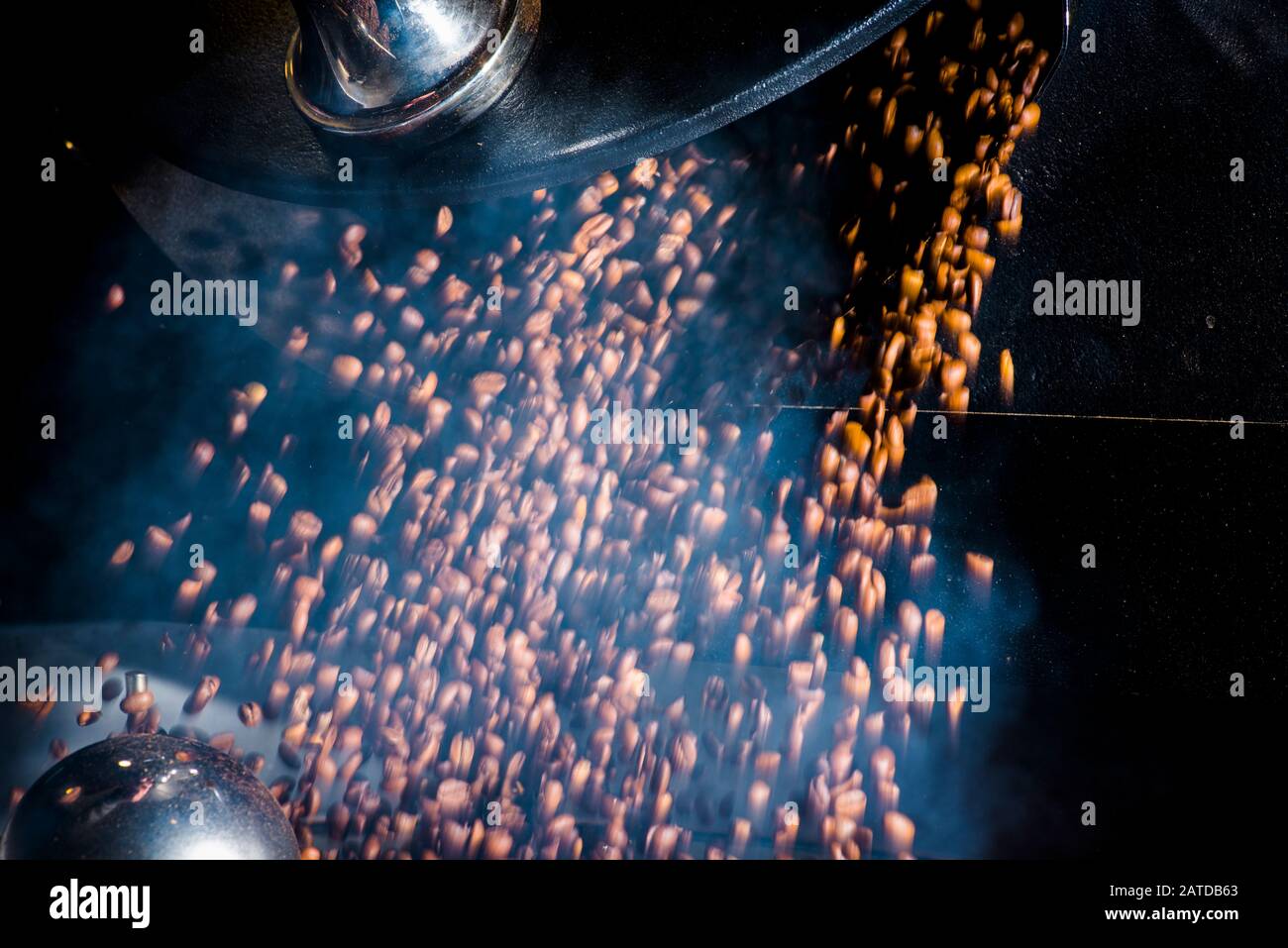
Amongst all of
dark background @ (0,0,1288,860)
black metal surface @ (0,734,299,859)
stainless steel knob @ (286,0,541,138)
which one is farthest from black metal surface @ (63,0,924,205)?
dark background @ (0,0,1288,860)

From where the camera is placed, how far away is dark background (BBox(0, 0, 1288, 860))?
0.85 meters

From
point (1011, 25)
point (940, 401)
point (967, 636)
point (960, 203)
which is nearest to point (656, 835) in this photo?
point (967, 636)

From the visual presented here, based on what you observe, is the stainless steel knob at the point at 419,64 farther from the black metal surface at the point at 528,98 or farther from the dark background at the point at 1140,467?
the dark background at the point at 1140,467

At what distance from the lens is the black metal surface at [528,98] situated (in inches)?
16.3

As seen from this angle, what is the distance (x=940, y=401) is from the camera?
0.86 meters

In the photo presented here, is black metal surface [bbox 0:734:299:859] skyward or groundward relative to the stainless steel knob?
groundward

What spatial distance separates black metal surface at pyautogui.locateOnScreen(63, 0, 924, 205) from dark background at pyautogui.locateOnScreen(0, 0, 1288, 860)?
0.51 m

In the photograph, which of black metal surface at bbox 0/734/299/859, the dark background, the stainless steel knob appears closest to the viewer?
the stainless steel knob

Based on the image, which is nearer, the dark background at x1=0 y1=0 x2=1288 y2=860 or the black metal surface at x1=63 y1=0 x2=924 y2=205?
the black metal surface at x1=63 y1=0 x2=924 y2=205

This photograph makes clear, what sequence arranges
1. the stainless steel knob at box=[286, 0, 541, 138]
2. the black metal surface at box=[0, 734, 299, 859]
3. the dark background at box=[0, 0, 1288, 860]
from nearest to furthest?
the stainless steel knob at box=[286, 0, 541, 138] → the black metal surface at box=[0, 734, 299, 859] → the dark background at box=[0, 0, 1288, 860]

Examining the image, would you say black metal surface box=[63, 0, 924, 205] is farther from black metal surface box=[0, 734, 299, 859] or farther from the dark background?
the dark background

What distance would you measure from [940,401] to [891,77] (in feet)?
0.91
